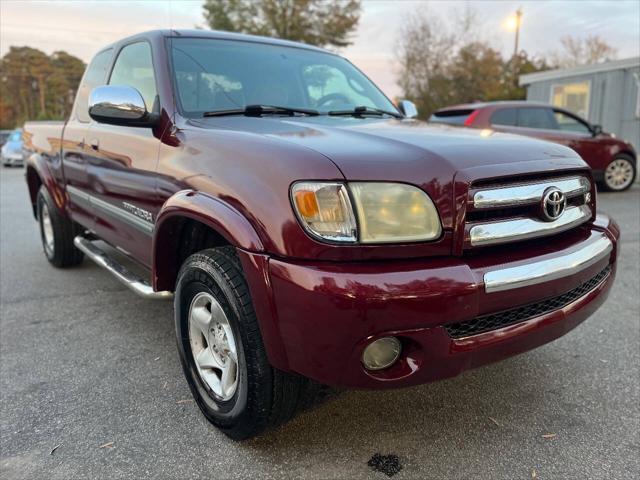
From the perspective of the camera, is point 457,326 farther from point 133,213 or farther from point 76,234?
point 76,234

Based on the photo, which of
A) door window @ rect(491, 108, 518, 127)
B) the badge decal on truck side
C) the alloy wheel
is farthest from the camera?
door window @ rect(491, 108, 518, 127)

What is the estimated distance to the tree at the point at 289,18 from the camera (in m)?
29.8

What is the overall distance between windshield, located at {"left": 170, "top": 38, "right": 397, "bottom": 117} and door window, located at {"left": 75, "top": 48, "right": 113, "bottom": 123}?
1181mm

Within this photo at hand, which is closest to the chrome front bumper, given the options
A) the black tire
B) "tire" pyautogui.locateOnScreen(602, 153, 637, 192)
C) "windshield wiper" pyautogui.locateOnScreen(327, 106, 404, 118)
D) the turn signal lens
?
the turn signal lens

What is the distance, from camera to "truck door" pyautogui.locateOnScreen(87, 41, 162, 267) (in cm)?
270

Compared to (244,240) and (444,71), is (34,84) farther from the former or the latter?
(244,240)

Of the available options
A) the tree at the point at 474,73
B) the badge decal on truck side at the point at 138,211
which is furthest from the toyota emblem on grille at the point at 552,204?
the tree at the point at 474,73

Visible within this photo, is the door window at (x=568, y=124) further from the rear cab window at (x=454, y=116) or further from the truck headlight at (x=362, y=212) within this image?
the truck headlight at (x=362, y=212)

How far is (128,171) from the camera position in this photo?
9.52 ft

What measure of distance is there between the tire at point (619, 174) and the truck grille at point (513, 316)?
8625 mm

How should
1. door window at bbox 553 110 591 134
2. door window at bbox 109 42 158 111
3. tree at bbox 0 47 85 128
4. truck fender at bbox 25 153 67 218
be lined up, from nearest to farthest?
1. door window at bbox 109 42 158 111
2. truck fender at bbox 25 153 67 218
3. door window at bbox 553 110 591 134
4. tree at bbox 0 47 85 128

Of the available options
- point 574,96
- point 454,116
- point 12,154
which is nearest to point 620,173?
point 454,116

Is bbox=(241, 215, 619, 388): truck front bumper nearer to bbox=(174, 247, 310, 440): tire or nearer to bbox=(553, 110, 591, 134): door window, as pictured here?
bbox=(174, 247, 310, 440): tire

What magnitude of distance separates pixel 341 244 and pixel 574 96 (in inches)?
624
